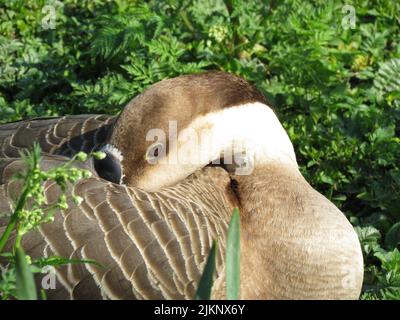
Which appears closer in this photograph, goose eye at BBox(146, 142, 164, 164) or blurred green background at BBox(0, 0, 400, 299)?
goose eye at BBox(146, 142, 164, 164)

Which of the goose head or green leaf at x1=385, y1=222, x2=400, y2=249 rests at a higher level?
the goose head

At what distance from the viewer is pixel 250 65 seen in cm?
556

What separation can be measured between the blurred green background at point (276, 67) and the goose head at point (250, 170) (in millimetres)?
604

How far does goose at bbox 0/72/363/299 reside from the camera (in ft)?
11.6

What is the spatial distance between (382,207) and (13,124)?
2244mm

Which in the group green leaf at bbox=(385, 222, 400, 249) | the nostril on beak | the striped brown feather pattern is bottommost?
green leaf at bbox=(385, 222, 400, 249)

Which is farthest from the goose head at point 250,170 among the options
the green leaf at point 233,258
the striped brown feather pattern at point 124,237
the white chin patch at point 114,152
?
the green leaf at point 233,258

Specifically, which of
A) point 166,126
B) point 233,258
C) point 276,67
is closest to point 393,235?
point 166,126

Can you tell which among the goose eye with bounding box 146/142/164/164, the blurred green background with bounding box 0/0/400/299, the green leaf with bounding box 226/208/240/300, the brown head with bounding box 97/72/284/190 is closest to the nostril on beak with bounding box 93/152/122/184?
the brown head with bounding box 97/72/284/190

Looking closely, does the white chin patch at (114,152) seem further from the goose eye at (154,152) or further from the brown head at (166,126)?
the goose eye at (154,152)

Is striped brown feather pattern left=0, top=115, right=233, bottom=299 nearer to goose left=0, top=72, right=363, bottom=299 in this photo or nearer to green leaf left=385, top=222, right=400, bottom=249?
goose left=0, top=72, right=363, bottom=299

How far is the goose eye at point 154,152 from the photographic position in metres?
3.94

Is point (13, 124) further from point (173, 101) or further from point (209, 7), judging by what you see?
point (209, 7)
